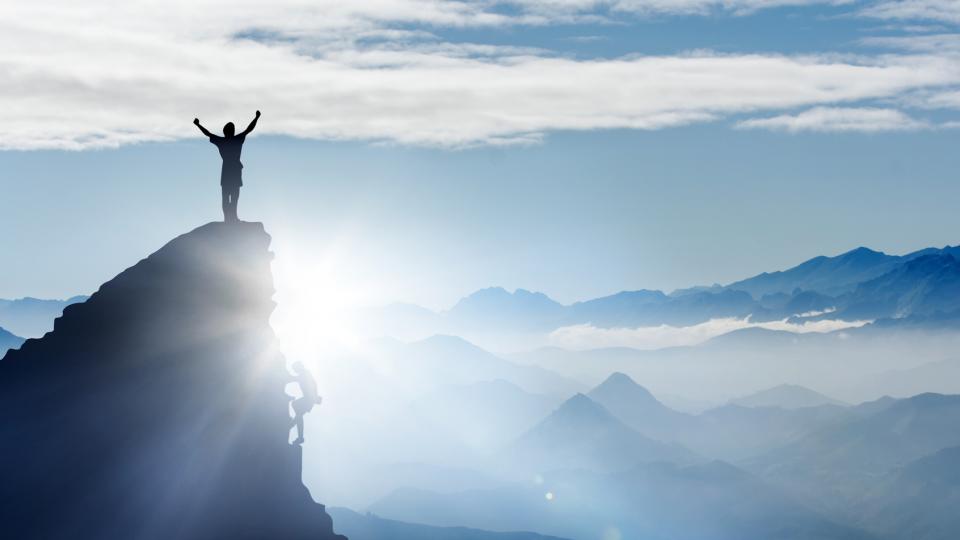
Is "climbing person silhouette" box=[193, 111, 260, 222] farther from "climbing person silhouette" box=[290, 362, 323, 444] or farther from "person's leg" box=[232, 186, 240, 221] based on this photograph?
"climbing person silhouette" box=[290, 362, 323, 444]

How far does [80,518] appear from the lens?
6116cm

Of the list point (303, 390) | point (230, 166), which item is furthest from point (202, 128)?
point (303, 390)

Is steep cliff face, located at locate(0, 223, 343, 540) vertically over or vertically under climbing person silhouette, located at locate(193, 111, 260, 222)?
under

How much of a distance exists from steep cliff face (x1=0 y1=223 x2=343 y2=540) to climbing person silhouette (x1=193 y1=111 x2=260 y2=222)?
1.58 meters

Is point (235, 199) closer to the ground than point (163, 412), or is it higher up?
higher up

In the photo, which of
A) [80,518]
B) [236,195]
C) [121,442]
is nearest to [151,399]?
[121,442]

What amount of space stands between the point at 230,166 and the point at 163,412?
50.0 feet

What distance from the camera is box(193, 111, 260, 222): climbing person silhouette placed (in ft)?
Answer: 235

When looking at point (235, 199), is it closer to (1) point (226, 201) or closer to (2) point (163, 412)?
(1) point (226, 201)

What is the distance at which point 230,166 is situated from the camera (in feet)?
236

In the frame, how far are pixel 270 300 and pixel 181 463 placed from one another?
41.4 ft

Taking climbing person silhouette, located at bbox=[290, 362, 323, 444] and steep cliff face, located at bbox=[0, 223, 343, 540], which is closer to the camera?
steep cliff face, located at bbox=[0, 223, 343, 540]

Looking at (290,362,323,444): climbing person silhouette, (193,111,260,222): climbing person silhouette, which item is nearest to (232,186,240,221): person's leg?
(193,111,260,222): climbing person silhouette

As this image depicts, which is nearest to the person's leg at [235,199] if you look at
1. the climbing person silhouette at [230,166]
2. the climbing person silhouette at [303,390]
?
A: the climbing person silhouette at [230,166]
